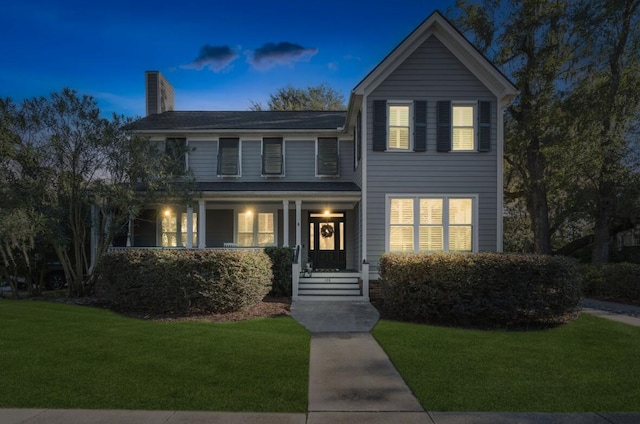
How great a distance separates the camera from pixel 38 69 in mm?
19781

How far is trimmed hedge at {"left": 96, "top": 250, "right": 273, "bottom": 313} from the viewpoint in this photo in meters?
9.95

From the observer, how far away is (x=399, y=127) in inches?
516

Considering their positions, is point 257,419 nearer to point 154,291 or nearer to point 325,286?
point 154,291

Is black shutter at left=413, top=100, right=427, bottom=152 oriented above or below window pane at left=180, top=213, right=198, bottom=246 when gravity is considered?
above

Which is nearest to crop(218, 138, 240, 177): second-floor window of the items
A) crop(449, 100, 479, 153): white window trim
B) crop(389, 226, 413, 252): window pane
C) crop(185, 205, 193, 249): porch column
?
crop(185, 205, 193, 249): porch column

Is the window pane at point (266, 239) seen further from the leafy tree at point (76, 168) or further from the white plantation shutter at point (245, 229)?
the leafy tree at point (76, 168)

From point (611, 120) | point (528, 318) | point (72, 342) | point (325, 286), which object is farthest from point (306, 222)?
point (611, 120)

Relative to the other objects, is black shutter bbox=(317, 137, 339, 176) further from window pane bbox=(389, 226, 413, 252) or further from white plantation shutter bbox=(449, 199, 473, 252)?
white plantation shutter bbox=(449, 199, 473, 252)

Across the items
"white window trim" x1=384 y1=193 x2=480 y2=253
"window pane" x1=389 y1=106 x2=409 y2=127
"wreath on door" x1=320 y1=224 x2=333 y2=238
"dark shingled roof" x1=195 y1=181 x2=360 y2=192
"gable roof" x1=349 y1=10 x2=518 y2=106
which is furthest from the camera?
"wreath on door" x1=320 y1=224 x2=333 y2=238

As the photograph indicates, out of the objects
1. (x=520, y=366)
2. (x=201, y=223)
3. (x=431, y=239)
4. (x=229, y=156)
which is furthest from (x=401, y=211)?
(x=520, y=366)

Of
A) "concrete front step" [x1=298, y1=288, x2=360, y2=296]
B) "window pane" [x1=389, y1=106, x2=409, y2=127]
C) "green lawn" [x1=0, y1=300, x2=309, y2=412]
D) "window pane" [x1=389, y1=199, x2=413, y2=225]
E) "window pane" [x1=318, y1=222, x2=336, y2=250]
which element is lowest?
"concrete front step" [x1=298, y1=288, x2=360, y2=296]

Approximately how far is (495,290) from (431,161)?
5093 millimetres

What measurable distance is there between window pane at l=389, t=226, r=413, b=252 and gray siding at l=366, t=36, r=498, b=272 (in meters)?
0.32

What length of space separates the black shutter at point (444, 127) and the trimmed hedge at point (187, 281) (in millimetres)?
6644
